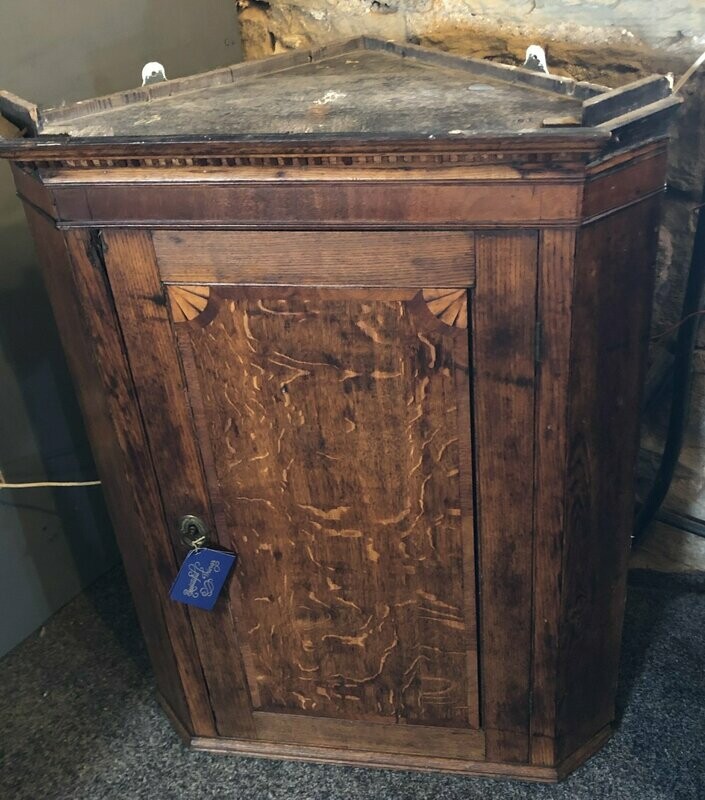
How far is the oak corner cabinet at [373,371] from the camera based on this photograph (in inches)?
38.9

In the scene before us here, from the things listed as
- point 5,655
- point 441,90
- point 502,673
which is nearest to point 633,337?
point 441,90

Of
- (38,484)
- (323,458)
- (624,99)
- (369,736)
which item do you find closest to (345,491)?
(323,458)

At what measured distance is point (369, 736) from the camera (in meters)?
1.43

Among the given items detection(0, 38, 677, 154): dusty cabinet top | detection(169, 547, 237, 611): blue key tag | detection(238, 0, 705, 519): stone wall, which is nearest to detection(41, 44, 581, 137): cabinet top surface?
detection(0, 38, 677, 154): dusty cabinet top

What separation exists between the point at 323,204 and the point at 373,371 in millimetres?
216

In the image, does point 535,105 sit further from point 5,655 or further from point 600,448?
point 5,655

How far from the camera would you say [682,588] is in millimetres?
1735

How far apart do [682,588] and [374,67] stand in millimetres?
1126

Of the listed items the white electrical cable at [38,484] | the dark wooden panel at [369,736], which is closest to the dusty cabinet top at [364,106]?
the white electrical cable at [38,484]

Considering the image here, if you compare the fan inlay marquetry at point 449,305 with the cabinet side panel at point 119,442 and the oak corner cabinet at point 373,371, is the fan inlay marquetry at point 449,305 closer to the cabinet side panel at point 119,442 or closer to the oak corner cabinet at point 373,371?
the oak corner cabinet at point 373,371

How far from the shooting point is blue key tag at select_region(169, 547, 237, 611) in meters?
1.27

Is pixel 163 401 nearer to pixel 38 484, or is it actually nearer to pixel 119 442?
pixel 119 442

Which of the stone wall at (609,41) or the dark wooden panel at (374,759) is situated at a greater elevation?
the stone wall at (609,41)

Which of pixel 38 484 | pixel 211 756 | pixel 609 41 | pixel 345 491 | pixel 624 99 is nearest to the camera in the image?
pixel 624 99
